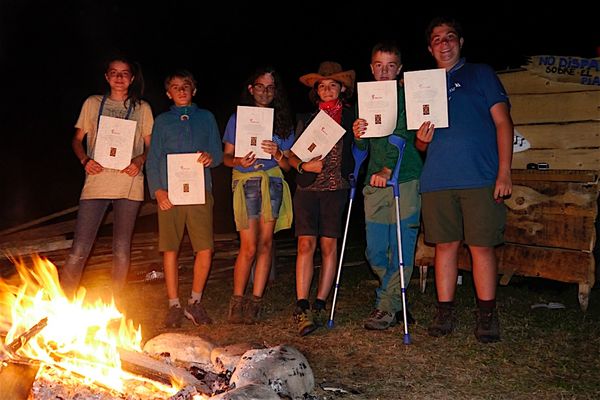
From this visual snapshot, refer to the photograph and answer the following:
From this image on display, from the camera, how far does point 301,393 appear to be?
11.8ft

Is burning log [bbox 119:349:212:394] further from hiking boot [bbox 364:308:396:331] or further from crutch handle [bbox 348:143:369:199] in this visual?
crutch handle [bbox 348:143:369:199]

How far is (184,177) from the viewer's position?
201 inches

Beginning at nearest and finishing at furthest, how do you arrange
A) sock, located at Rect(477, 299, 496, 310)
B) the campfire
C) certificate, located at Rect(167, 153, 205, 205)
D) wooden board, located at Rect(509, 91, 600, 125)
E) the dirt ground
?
the campfire < the dirt ground < sock, located at Rect(477, 299, 496, 310) < certificate, located at Rect(167, 153, 205, 205) < wooden board, located at Rect(509, 91, 600, 125)

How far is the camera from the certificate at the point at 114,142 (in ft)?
16.5

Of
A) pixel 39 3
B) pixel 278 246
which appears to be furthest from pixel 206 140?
pixel 39 3

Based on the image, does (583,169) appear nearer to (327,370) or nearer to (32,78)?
(327,370)

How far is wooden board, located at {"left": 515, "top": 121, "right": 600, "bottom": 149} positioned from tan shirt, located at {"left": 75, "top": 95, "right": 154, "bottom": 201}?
393cm

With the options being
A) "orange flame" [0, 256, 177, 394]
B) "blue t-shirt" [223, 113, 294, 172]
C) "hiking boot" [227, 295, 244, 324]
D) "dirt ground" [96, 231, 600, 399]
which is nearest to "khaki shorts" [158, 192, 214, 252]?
"blue t-shirt" [223, 113, 294, 172]

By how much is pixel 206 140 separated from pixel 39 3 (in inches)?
581

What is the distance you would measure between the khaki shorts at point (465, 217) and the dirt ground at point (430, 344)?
83 cm

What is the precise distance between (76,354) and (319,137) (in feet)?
8.43

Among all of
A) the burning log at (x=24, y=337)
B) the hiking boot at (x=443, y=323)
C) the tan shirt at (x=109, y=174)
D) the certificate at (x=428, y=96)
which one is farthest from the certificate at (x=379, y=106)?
the burning log at (x=24, y=337)

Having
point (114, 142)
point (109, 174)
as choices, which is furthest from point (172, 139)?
point (109, 174)

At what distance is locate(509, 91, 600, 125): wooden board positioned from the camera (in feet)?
19.3
